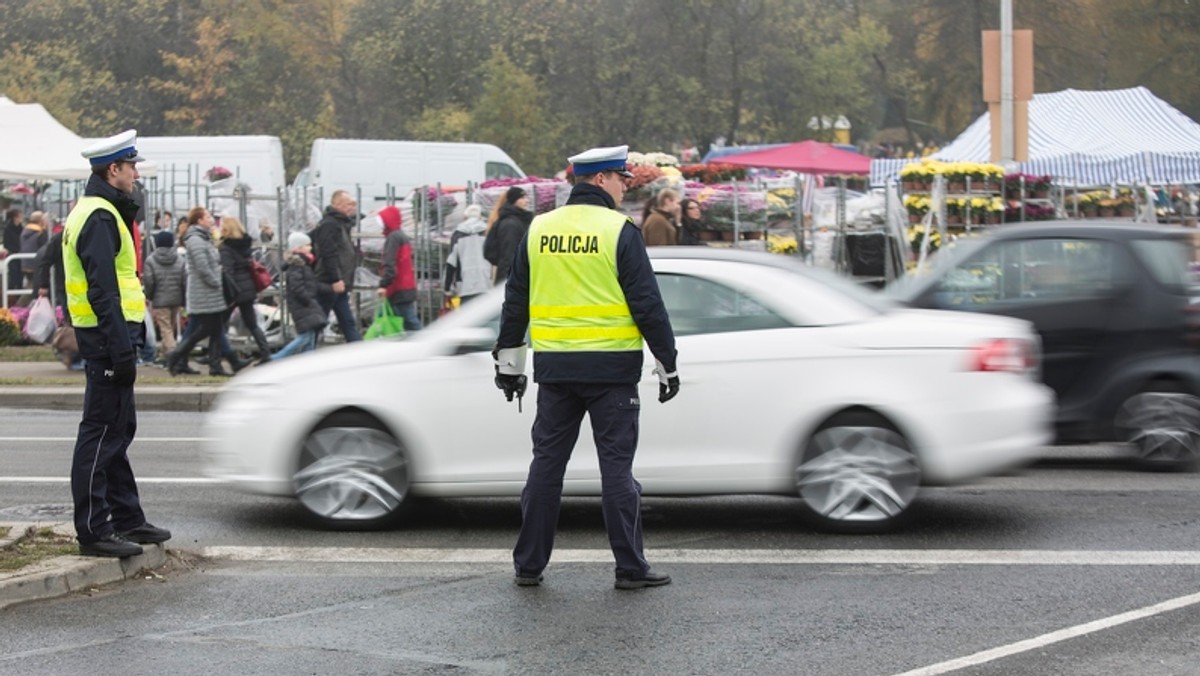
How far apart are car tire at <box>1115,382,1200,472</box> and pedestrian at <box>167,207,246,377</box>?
9807mm

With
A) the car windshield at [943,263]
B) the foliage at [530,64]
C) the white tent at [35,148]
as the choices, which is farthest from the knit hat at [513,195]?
the foliage at [530,64]

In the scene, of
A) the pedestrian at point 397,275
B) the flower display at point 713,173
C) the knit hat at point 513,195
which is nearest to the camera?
the knit hat at point 513,195

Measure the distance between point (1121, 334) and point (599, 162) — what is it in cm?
471

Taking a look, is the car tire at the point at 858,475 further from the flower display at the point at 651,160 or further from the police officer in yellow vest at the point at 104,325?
the flower display at the point at 651,160

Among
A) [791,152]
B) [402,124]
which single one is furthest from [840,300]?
[402,124]

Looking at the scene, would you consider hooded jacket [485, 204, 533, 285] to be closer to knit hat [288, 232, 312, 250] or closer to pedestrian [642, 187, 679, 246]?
pedestrian [642, 187, 679, 246]

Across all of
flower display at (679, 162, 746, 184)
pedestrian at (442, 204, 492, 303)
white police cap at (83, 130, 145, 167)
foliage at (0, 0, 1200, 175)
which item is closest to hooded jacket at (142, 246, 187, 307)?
pedestrian at (442, 204, 492, 303)

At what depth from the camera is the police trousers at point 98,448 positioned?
7512mm

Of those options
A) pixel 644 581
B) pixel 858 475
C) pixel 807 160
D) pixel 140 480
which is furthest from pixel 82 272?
pixel 807 160

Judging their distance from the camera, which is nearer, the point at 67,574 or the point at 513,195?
the point at 67,574

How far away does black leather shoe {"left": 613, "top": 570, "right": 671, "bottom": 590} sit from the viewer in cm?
721

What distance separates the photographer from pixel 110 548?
297 inches

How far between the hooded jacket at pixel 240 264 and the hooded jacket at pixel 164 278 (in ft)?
3.13

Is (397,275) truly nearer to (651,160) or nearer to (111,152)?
(651,160)
